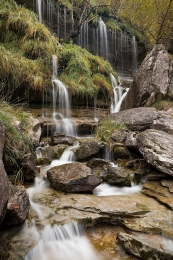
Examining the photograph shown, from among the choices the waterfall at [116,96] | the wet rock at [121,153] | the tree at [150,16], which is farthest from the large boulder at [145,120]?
the tree at [150,16]

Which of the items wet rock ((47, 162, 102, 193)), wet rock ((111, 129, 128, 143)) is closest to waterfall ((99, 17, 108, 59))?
wet rock ((111, 129, 128, 143))

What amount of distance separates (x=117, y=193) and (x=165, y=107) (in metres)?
6.24

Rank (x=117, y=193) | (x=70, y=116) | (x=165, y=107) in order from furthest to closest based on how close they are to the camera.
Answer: (x=165, y=107), (x=70, y=116), (x=117, y=193)

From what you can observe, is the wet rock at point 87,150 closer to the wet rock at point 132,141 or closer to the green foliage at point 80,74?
the wet rock at point 132,141

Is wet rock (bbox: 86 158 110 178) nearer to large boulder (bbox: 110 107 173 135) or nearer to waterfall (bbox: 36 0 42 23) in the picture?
large boulder (bbox: 110 107 173 135)

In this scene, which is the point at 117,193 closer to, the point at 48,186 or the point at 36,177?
the point at 48,186

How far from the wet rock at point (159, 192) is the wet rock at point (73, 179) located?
1.00 meters

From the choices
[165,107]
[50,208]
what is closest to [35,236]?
[50,208]

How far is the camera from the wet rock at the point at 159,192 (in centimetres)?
377

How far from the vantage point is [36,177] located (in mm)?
4285

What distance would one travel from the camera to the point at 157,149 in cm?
471

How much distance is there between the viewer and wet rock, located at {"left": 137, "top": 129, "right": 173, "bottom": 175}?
441 centimetres

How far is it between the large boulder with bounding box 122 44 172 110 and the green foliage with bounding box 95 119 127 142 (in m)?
2.67

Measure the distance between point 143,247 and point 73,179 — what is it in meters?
1.64
